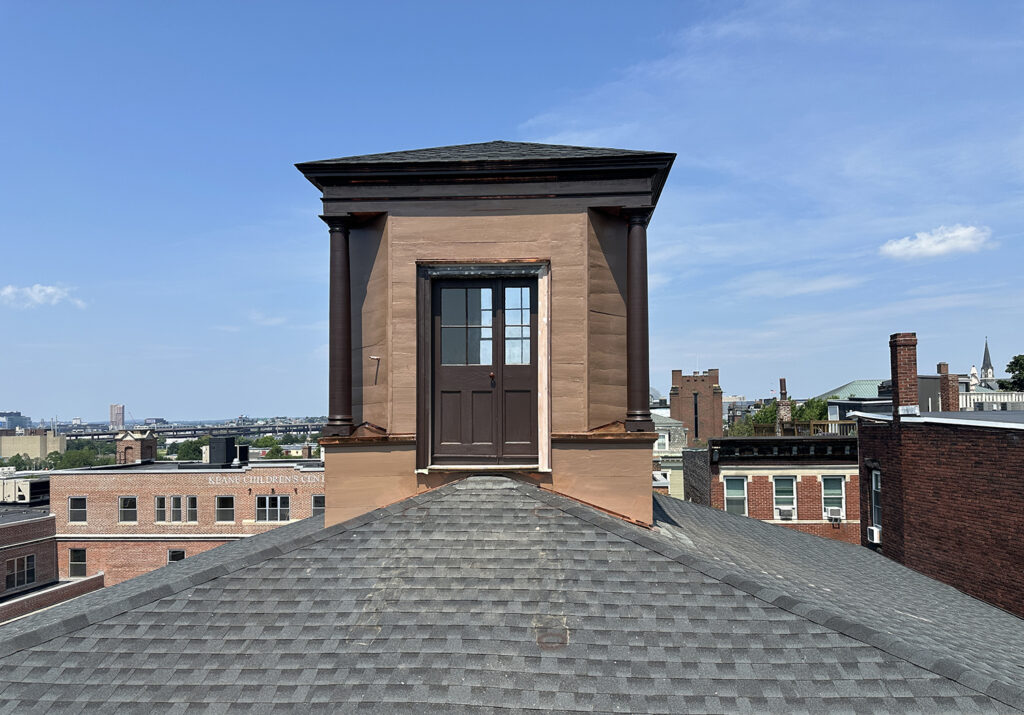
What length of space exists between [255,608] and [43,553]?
147ft

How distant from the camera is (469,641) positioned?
534cm

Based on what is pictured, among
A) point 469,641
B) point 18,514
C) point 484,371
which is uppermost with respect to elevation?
point 484,371

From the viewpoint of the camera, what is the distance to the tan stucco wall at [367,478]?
8.78m

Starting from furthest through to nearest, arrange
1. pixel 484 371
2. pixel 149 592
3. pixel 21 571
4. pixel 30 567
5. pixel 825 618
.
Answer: pixel 30 567
pixel 21 571
pixel 484 371
pixel 149 592
pixel 825 618

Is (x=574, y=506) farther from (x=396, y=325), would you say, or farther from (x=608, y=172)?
(x=608, y=172)

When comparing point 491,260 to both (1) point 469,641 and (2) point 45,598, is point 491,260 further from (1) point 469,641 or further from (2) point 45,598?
(2) point 45,598

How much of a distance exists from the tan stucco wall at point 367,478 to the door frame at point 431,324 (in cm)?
25

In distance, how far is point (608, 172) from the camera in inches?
347

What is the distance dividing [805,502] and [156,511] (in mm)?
38919

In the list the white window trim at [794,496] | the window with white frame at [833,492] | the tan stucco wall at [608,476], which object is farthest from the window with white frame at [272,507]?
the tan stucco wall at [608,476]

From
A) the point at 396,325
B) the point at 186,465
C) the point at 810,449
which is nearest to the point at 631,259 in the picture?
the point at 396,325

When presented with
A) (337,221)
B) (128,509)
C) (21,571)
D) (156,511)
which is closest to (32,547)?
(21,571)

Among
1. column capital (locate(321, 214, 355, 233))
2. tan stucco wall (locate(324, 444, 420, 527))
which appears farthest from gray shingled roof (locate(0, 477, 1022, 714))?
column capital (locate(321, 214, 355, 233))

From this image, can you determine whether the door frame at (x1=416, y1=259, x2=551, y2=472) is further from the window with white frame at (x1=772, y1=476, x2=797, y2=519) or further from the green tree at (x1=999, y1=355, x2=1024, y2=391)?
the green tree at (x1=999, y1=355, x2=1024, y2=391)
